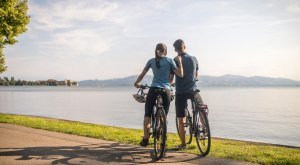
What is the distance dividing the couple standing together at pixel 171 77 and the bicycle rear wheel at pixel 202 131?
1.42 ft

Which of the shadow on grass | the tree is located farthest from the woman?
the tree

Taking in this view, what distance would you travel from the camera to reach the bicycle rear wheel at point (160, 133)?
23.8ft

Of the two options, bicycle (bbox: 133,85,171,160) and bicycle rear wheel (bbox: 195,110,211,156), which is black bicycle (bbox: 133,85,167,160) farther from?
bicycle rear wheel (bbox: 195,110,211,156)

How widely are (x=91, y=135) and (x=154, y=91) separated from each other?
3949 millimetres

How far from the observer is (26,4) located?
66.4 ft

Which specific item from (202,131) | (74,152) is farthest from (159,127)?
(74,152)

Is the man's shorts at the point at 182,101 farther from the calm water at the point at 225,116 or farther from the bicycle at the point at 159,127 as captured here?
the calm water at the point at 225,116

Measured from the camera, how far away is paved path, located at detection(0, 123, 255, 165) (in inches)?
283

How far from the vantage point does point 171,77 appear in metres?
8.50

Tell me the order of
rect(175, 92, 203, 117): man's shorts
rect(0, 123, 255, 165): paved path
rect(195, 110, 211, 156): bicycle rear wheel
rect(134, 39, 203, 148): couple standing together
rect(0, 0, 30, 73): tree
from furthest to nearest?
1. rect(0, 0, 30, 73): tree
2. rect(175, 92, 203, 117): man's shorts
3. rect(134, 39, 203, 148): couple standing together
4. rect(195, 110, 211, 156): bicycle rear wheel
5. rect(0, 123, 255, 165): paved path

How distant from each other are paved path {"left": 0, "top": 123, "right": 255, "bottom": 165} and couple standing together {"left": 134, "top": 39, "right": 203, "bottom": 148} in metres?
0.80

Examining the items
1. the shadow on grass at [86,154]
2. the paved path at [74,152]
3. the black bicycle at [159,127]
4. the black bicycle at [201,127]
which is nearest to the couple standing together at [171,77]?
the black bicycle at [159,127]

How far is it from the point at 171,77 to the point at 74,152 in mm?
3150

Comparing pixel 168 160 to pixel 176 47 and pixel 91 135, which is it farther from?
pixel 91 135
